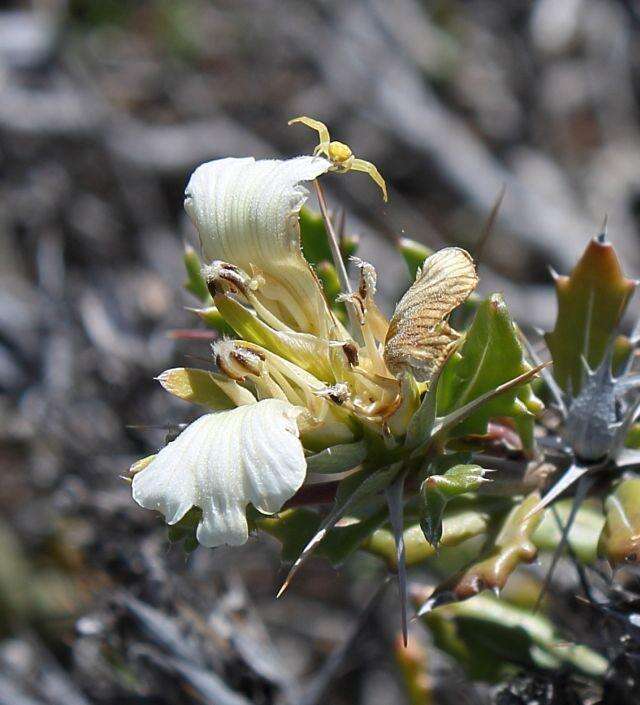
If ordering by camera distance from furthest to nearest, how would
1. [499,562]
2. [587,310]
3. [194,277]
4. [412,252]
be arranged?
[194,277], [412,252], [587,310], [499,562]

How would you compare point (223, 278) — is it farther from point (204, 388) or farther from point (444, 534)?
point (444, 534)

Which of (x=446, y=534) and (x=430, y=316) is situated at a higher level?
(x=430, y=316)

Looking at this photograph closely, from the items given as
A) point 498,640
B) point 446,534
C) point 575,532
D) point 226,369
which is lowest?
point 498,640

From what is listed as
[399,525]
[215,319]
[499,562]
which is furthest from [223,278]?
[499,562]

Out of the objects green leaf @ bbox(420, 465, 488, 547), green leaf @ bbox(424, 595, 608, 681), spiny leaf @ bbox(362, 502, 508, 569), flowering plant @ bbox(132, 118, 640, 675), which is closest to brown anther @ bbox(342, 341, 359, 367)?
flowering plant @ bbox(132, 118, 640, 675)

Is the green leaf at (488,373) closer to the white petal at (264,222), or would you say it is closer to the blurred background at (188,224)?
the white petal at (264,222)

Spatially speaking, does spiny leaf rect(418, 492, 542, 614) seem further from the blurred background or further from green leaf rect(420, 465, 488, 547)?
the blurred background
